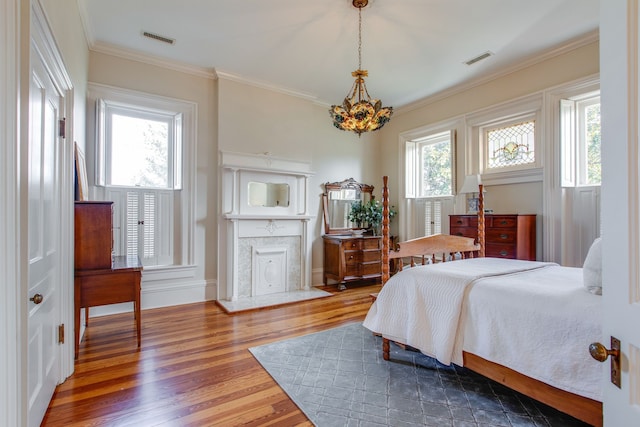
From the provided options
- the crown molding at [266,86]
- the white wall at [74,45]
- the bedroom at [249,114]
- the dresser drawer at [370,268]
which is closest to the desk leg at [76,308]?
the white wall at [74,45]

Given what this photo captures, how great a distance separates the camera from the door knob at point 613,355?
0.73 m

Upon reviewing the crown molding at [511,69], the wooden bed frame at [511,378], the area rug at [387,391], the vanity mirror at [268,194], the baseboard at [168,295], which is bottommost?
the area rug at [387,391]

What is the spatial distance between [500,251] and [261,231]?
299 cm

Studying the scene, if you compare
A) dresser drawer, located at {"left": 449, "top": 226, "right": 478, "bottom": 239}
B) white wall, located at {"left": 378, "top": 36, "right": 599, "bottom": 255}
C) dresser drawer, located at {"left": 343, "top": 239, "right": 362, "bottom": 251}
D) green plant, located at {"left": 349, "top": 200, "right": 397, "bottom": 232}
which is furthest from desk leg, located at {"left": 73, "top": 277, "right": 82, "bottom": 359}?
white wall, located at {"left": 378, "top": 36, "right": 599, "bottom": 255}

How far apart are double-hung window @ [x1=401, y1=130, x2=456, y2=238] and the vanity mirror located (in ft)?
7.02

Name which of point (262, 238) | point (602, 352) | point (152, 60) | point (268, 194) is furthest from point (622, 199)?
point (152, 60)

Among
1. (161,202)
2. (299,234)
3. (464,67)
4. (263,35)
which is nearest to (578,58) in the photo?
(464,67)

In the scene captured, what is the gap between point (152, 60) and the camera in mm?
3760

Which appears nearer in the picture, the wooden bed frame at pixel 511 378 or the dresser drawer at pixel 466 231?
the wooden bed frame at pixel 511 378

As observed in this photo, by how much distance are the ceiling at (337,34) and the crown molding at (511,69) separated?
0.13 ft

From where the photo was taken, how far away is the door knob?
2.38ft

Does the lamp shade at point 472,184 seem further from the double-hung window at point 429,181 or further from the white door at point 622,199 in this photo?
the white door at point 622,199

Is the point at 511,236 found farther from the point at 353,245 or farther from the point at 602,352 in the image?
the point at 602,352

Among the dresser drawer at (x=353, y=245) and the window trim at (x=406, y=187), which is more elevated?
the window trim at (x=406, y=187)
